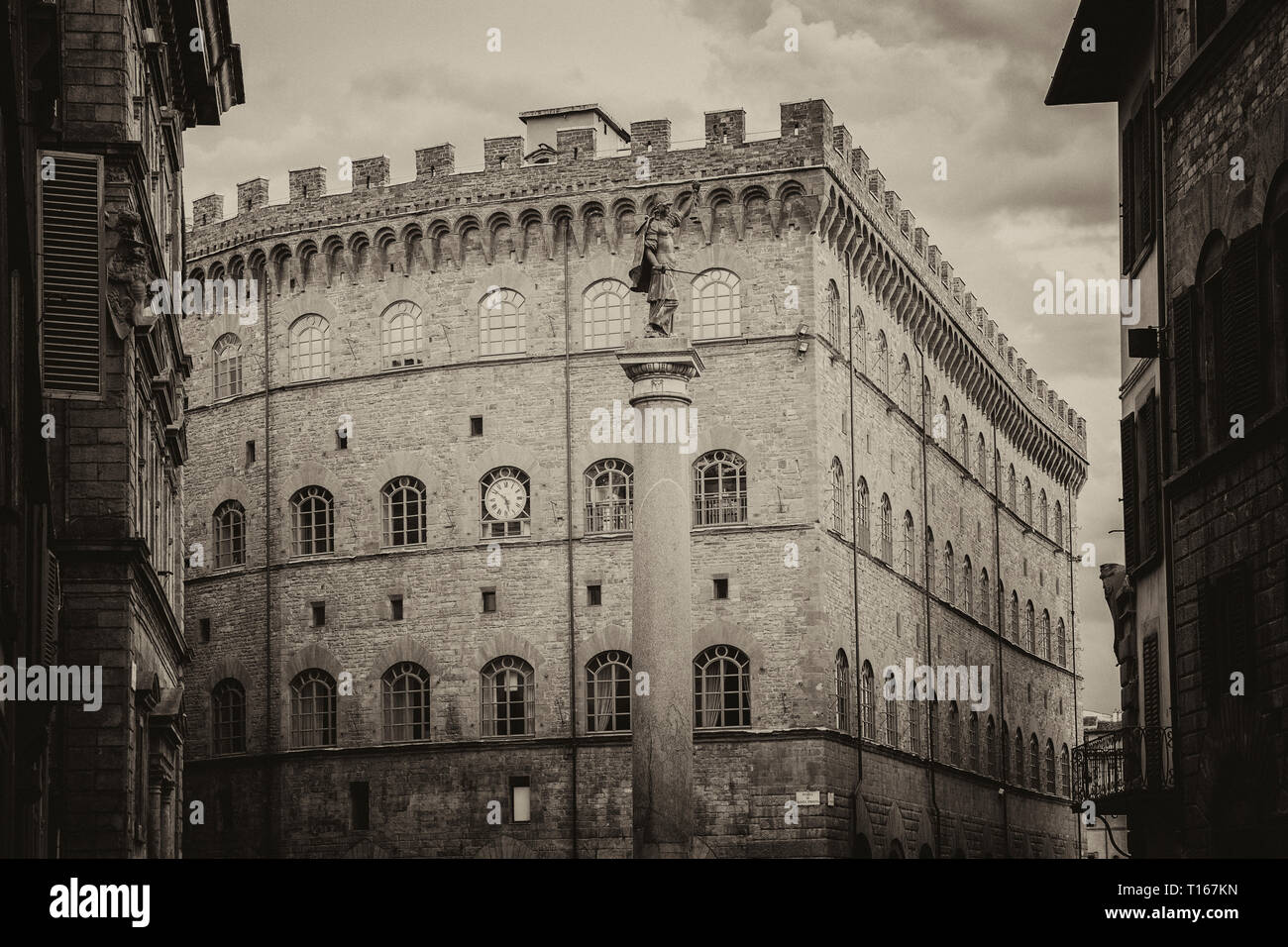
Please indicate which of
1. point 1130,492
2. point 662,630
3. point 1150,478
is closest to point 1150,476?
point 1150,478

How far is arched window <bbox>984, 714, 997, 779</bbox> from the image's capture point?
191 ft

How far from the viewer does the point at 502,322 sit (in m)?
48.4

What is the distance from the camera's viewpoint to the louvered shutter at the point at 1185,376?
2366 cm

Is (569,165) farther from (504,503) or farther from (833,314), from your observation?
(504,503)

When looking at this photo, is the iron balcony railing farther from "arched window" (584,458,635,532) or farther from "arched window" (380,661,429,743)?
"arched window" (380,661,429,743)

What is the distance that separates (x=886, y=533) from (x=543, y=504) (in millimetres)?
8389

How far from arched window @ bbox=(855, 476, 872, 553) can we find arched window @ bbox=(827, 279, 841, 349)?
10.7ft

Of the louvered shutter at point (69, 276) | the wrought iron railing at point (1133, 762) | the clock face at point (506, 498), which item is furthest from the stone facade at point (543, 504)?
the louvered shutter at point (69, 276)

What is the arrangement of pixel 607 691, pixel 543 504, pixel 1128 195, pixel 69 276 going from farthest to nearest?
pixel 543 504 → pixel 607 691 → pixel 1128 195 → pixel 69 276

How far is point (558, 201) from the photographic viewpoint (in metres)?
47.9

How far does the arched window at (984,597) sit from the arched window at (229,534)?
20.1 m

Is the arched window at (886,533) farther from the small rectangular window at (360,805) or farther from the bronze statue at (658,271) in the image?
the bronze statue at (658,271)

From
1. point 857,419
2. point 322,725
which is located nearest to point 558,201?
point 857,419

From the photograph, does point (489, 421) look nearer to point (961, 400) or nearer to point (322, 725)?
point (322, 725)
